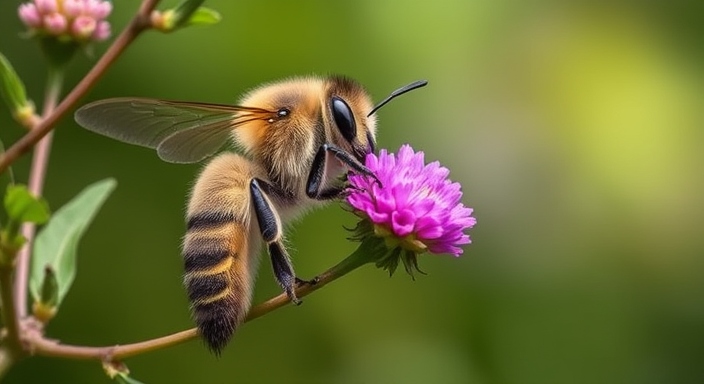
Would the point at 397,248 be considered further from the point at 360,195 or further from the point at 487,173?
the point at 487,173

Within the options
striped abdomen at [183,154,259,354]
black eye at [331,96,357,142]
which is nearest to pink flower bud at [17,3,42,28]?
striped abdomen at [183,154,259,354]

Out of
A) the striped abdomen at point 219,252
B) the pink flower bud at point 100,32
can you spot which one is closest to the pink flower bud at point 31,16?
the pink flower bud at point 100,32

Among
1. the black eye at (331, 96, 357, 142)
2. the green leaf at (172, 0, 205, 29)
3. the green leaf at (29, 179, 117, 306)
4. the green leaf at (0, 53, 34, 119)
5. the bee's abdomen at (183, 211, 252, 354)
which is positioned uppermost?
the green leaf at (172, 0, 205, 29)

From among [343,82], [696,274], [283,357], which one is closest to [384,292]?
[283,357]

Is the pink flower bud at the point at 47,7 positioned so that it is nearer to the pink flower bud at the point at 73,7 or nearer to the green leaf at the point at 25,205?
the pink flower bud at the point at 73,7

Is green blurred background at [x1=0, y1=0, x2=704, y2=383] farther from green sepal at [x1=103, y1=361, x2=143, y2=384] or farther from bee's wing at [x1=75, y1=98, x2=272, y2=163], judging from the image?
green sepal at [x1=103, y1=361, x2=143, y2=384]
